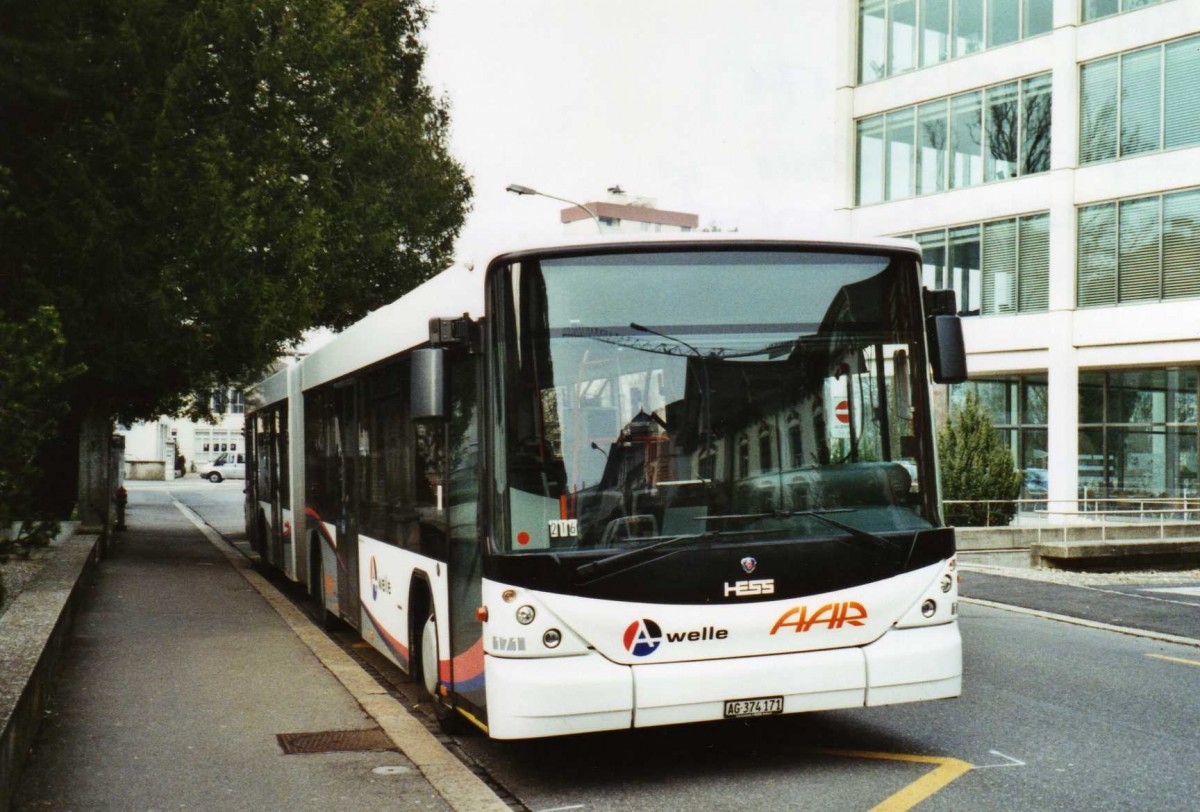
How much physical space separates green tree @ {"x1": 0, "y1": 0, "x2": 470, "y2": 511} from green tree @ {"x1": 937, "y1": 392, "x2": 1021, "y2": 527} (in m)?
12.0

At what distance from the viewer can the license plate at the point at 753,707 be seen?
652 centimetres

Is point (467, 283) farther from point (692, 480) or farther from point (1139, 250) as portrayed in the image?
point (1139, 250)

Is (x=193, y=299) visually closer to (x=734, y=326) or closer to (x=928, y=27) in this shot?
(x=734, y=326)

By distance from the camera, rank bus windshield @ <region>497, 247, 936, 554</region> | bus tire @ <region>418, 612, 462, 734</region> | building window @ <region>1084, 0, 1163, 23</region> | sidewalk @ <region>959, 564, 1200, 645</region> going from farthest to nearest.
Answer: building window @ <region>1084, 0, 1163, 23</region>, sidewalk @ <region>959, 564, 1200, 645</region>, bus tire @ <region>418, 612, 462, 734</region>, bus windshield @ <region>497, 247, 936, 554</region>

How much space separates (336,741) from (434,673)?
0.70 m

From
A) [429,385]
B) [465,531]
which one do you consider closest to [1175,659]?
[465,531]

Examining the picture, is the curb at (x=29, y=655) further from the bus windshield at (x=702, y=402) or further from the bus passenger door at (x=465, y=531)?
the bus windshield at (x=702, y=402)

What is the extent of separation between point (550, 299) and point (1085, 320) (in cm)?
2670

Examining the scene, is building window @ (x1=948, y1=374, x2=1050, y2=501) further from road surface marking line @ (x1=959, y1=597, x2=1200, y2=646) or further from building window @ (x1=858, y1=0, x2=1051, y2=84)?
road surface marking line @ (x1=959, y1=597, x2=1200, y2=646)

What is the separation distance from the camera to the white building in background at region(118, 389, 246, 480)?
263 ft

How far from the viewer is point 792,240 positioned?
22.7 feet

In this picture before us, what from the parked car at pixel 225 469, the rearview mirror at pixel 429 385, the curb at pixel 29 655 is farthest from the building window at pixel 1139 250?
the parked car at pixel 225 469

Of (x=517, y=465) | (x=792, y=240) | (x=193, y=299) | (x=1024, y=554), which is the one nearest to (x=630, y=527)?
(x=517, y=465)

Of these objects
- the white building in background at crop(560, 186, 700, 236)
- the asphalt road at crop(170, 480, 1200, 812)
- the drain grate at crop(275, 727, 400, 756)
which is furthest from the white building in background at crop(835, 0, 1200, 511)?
the white building in background at crop(560, 186, 700, 236)
